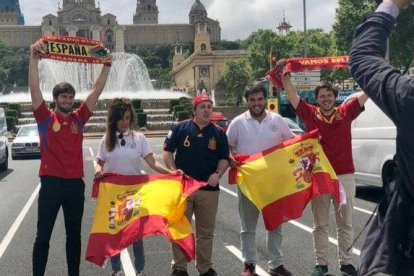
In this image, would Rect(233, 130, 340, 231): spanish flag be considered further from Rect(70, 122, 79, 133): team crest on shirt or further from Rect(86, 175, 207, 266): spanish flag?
Rect(70, 122, 79, 133): team crest on shirt

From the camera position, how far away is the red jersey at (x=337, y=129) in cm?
660

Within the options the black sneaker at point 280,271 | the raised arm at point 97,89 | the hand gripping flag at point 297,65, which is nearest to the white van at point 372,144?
the hand gripping flag at point 297,65

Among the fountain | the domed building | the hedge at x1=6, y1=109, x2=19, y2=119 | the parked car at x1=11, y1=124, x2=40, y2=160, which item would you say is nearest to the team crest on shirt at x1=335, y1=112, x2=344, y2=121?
the parked car at x1=11, y1=124, x2=40, y2=160

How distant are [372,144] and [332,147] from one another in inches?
205

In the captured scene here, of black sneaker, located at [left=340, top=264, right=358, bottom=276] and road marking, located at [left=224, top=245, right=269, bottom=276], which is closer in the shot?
black sneaker, located at [left=340, top=264, right=358, bottom=276]

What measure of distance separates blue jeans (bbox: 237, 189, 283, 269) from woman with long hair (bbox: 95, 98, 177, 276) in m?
0.95

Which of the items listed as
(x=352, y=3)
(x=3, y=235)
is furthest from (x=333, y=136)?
(x=352, y=3)

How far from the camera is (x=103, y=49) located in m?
6.37

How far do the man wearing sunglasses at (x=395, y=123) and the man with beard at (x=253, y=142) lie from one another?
4.09 meters

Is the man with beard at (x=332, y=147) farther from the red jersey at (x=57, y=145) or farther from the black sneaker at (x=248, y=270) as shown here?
the red jersey at (x=57, y=145)

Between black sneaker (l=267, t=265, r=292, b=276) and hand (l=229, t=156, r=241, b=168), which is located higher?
Result: hand (l=229, t=156, r=241, b=168)

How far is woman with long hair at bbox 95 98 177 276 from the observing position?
626cm

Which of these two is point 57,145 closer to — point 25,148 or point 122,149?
point 122,149

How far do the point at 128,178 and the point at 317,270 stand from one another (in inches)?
84.0
